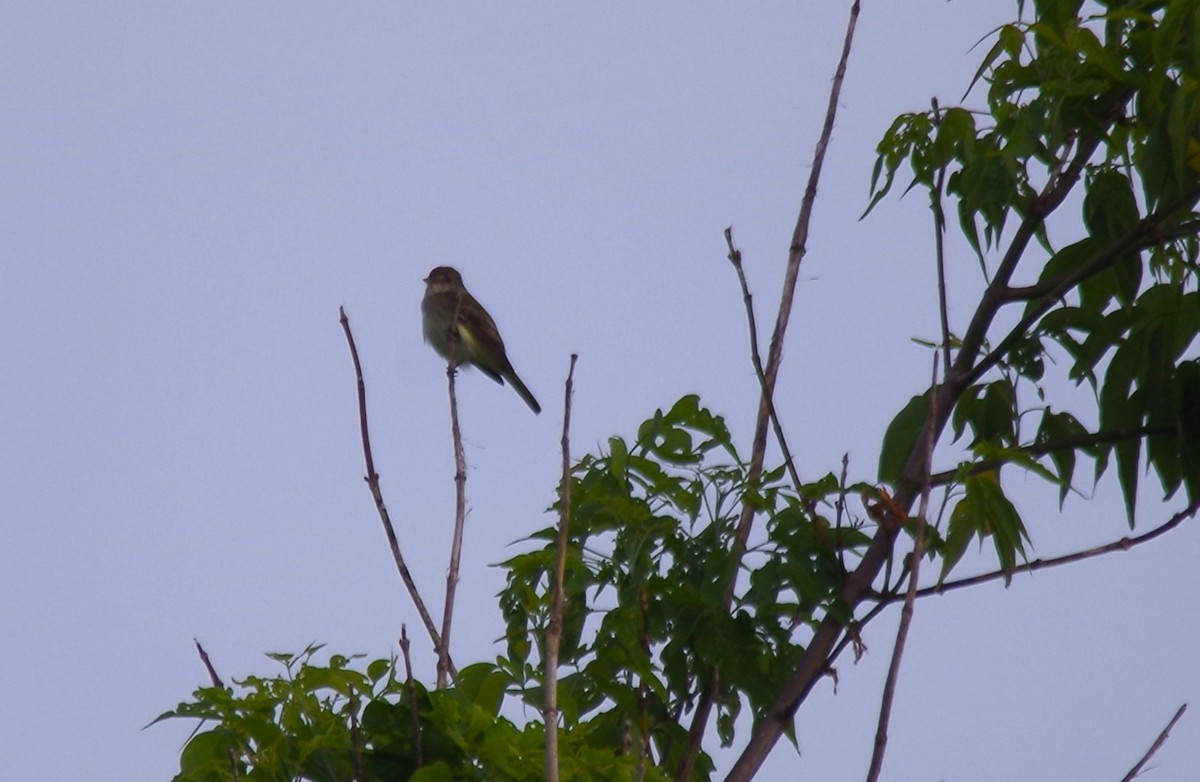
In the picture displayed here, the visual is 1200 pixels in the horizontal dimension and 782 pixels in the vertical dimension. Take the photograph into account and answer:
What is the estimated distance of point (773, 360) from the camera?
418cm

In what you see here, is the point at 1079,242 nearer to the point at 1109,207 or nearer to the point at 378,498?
the point at 1109,207

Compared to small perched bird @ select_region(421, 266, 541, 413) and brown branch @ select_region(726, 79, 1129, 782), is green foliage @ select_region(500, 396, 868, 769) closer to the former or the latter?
brown branch @ select_region(726, 79, 1129, 782)

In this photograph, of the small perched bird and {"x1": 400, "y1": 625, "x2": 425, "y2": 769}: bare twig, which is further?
the small perched bird

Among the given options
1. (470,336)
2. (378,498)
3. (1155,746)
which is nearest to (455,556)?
(378,498)

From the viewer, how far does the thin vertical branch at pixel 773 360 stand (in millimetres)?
3766

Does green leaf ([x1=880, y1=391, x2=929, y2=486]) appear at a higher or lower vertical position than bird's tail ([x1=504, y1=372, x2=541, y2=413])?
lower

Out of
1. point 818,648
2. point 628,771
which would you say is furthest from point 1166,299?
point 628,771

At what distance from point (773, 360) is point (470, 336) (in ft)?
31.4

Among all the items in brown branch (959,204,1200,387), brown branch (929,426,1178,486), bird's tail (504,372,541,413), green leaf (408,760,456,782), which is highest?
bird's tail (504,372,541,413)

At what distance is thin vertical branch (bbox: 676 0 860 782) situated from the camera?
12.4ft

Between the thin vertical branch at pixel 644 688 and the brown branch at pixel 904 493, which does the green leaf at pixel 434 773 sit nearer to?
the thin vertical branch at pixel 644 688

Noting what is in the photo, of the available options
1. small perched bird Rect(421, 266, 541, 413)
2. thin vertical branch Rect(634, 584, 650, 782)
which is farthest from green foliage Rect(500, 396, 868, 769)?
small perched bird Rect(421, 266, 541, 413)

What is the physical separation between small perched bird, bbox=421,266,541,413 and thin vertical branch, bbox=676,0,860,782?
9.10m

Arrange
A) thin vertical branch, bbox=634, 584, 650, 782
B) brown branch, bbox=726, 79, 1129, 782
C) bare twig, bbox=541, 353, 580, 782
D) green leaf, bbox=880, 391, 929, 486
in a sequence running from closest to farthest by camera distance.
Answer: bare twig, bbox=541, 353, 580, 782, thin vertical branch, bbox=634, 584, 650, 782, brown branch, bbox=726, 79, 1129, 782, green leaf, bbox=880, 391, 929, 486
